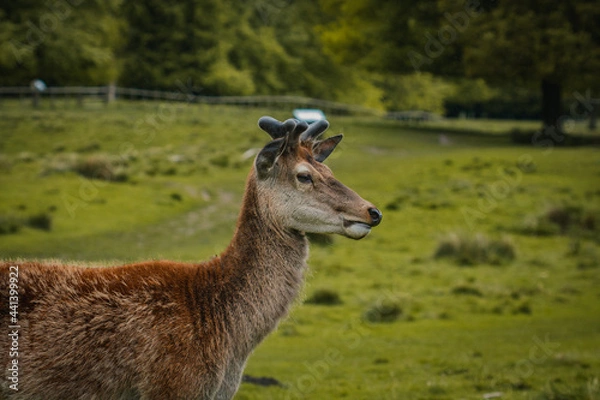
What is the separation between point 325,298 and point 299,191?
40.8ft

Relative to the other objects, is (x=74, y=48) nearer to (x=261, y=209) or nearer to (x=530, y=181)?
(x=530, y=181)

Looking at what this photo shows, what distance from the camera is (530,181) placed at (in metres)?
33.2

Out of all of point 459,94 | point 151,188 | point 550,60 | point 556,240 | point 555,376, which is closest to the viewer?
point 555,376

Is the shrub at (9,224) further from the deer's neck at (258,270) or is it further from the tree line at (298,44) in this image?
the tree line at (298,44)

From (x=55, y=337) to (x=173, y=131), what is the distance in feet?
123

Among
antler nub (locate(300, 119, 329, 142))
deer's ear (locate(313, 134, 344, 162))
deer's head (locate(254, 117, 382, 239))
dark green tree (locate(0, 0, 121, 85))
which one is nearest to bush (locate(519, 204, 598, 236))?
deer's ear (locate(313, 134, 344, 162))

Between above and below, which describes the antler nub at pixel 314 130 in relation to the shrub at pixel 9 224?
above

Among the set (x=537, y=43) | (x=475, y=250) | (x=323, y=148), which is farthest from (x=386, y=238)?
(x=323, y=148)

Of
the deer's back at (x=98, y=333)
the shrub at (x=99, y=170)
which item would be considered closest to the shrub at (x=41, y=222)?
the shrub at (x=99, y=170)

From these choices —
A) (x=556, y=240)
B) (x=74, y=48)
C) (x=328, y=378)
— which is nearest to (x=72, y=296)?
(x=328, y=378)

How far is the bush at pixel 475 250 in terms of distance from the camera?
929 inches

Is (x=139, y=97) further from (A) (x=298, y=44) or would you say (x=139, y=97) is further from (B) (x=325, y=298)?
(B) (x=325, y=298)

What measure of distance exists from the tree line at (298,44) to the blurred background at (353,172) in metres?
0.14

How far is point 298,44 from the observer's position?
216ft
